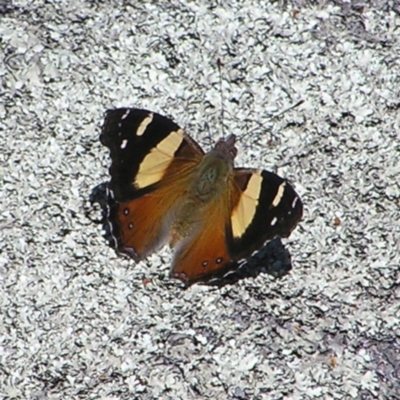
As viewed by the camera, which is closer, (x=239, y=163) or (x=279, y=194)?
(x=279, y=194)

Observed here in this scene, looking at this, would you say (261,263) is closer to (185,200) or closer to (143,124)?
(185,200)

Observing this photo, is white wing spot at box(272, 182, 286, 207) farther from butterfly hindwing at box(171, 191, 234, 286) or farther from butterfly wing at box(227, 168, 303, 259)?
butterfly hindwing at box(171, 191, 234, 286)

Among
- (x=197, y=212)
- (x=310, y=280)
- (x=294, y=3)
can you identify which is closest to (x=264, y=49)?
(x=294, y=3)

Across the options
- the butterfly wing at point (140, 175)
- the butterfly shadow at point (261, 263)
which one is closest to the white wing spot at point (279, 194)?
the butterfly shadow at point (261, 263)

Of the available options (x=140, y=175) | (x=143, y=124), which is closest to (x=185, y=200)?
(x=140, y=175)

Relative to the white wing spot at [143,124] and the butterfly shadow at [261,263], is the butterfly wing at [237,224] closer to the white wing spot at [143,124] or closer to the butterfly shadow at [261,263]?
the butterfly shadow at [261,263]

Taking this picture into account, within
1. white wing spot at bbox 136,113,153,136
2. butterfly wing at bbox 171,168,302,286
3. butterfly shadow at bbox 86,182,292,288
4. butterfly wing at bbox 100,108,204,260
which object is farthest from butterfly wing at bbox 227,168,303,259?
white wing spot at bbox 136,113,153,136
